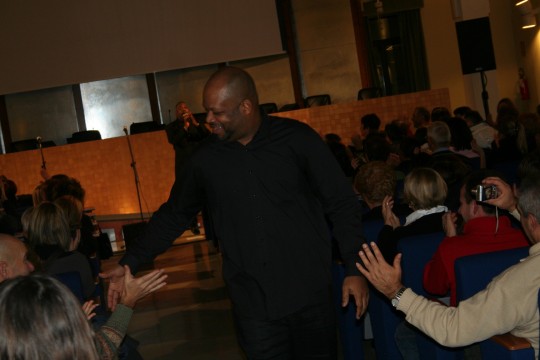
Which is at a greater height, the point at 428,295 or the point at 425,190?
the point at 425,190

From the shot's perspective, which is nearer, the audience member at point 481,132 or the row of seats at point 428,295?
the row of seats at point 428,295

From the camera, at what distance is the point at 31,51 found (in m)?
15.0

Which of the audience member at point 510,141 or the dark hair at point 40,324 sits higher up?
the dark hair at point 40,324

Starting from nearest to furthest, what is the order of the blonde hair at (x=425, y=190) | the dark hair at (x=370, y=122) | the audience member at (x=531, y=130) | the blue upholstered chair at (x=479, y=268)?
the blue upholstered chair at (x=479, y=268) → the blonde hair at (x=425, y=190) → the audience member at (x=531, y=130) → the dark hair at (x=370, y=122)

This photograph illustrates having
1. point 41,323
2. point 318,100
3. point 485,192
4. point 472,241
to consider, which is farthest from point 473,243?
Answer: point 318,100

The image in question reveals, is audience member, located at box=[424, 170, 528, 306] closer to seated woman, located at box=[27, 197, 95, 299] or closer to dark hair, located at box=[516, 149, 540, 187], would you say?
dark hair, located at box=[516, 149, 540, 187]

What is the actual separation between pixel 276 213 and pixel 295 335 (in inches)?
Answer: 18.4

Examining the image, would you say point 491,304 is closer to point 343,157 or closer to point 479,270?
point 479,270

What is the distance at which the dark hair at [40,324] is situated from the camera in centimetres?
154

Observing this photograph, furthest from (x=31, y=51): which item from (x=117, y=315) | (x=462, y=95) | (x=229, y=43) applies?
(x=117, y=315)

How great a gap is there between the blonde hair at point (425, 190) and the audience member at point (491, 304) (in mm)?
1629

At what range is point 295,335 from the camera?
10.8ft

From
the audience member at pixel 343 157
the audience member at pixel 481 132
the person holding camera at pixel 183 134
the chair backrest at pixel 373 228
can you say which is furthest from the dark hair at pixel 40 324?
the person holding camera at pixel 183 134

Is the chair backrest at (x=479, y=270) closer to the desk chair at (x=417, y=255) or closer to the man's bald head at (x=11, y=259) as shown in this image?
the desk chair at (x=417, y=255)
